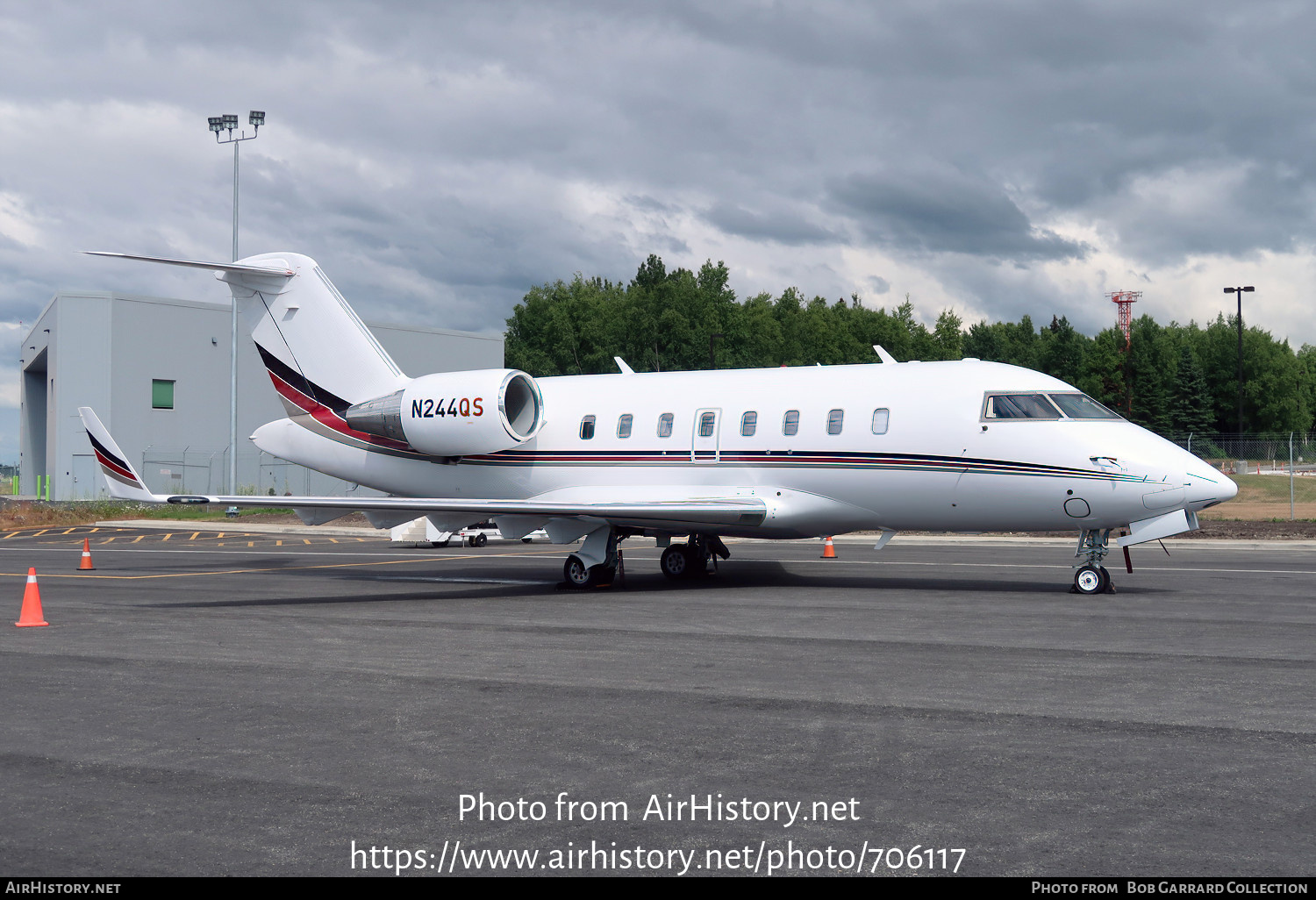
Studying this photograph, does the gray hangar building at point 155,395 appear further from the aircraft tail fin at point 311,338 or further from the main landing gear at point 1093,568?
the main landing gear at point 1093,568

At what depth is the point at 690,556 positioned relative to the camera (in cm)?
2008

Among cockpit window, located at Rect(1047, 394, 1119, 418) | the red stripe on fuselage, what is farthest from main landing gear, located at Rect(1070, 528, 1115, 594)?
the red stripe on fuselage

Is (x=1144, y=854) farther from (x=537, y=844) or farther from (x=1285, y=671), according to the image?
(x=1285, y=671)

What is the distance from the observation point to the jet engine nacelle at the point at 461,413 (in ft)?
63.2

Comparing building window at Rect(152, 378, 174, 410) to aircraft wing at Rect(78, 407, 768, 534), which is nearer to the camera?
aircraft wing at Rect(78, 407, 768, 534)

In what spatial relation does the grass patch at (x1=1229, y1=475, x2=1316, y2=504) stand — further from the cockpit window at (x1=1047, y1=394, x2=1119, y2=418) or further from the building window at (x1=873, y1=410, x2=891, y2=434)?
the building window at (x1=873, y1=410, x2=891, y2=434)

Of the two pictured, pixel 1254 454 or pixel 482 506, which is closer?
pixel 482 506

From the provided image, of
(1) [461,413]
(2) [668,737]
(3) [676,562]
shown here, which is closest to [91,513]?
(1) [461,413]

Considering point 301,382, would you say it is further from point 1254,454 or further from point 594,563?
point 1254,454

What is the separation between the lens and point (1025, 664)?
1016cm

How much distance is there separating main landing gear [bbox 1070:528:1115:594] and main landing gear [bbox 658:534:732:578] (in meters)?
6.27

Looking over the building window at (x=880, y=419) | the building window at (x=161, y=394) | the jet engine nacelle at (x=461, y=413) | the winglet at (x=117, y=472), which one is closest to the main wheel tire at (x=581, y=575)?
the jet engine nacelle at (x=461, y=413)

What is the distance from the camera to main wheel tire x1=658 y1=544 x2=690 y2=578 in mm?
20250

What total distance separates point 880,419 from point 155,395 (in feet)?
150
